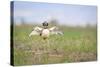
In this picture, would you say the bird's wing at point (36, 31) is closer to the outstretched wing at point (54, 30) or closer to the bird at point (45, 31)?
the bird at point (45, 31)

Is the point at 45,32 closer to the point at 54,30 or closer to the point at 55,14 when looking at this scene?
the point at 54,30

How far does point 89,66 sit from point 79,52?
9.4 inches

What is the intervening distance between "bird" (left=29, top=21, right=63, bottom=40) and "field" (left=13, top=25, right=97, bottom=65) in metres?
0.04

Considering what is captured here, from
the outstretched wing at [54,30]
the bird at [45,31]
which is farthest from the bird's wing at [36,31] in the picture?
the outstretched wing at [54,30]

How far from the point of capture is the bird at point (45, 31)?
7.72ft

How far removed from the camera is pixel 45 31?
240cm

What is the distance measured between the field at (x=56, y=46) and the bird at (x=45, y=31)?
4cm

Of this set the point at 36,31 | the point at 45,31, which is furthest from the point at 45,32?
the point at 36,31

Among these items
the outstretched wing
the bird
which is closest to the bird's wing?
the bird

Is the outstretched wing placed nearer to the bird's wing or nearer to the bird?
the bird

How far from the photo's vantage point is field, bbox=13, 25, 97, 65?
229cm

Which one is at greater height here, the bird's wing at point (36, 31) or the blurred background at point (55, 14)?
the blurred background at point (55, 14)

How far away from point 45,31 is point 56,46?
0.77ft

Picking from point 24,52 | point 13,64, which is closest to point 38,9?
point 24,52
